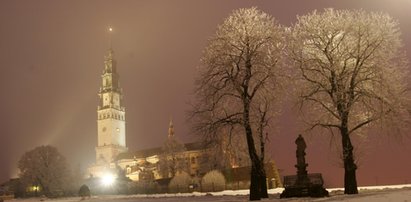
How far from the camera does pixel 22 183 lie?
10412 centimetres

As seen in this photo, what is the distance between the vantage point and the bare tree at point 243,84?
33.4 metres

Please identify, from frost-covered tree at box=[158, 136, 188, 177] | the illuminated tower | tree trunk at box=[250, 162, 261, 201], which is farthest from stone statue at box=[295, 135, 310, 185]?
the illuminated tower

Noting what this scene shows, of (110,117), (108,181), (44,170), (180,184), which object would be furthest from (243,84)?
(110,117)

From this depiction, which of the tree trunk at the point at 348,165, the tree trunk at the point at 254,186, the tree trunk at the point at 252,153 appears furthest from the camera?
the tree trunk at the point at 252,153

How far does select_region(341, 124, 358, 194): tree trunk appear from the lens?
32.5 meters

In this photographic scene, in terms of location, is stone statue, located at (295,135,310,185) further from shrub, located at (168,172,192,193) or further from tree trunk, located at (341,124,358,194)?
shrub, located at (168,172,192,193)

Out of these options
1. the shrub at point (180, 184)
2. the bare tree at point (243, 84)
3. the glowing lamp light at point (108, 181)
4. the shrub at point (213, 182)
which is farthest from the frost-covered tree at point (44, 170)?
the bare tree at point (243, 84)

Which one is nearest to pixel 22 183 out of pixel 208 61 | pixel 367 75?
pixel 208 61

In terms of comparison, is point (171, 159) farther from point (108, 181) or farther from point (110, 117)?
point (110, 117)

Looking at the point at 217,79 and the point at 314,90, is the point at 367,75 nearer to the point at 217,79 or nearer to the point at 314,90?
the point at 314,90

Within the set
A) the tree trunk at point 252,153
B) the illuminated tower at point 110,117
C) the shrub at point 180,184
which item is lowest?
the shrub at point 180,184

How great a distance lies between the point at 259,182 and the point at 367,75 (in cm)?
1014

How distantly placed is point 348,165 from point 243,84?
893cm

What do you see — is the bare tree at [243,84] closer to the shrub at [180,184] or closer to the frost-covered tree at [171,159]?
the shrub at [180,184]
